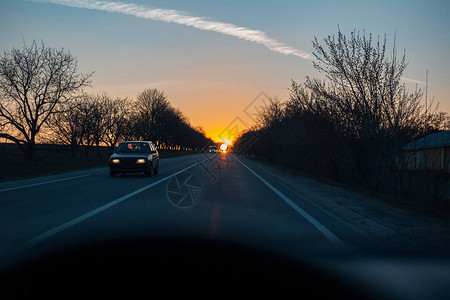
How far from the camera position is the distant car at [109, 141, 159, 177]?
1955cm

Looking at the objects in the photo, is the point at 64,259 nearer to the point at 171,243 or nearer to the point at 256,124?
the point at 171,243

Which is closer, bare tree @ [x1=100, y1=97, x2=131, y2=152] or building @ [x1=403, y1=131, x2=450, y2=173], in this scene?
building @ [x1=403, y1=131, x2=450, y2=173]

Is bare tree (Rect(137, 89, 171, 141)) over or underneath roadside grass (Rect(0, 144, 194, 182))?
over

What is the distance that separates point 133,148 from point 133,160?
1.85 metres

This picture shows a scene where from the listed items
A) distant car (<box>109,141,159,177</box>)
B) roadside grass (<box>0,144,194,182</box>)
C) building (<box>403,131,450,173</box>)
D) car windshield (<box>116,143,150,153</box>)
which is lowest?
roadside grass (<box>0,144,194,182</box>)

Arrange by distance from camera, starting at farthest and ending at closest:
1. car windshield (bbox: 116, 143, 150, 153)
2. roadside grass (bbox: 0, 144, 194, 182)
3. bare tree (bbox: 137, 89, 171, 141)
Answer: bare tree (bbox: 137, 89, 171, 141), roadside grass (bbox: 0, 144, 194, 182), car windshield (bbox: 116, 143, 150, 153)

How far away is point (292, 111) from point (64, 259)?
26.0 meters

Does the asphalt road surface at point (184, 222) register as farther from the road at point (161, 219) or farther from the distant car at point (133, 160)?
the distant car at point (133, 160)

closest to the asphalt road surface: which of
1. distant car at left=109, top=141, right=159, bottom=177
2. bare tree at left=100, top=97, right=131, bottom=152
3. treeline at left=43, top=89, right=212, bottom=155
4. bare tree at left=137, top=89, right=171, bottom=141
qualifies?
distant car at left=109, top=141, right=159, bottom=177

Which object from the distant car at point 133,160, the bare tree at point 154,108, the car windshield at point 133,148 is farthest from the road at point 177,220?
the bare tree at point 154,108

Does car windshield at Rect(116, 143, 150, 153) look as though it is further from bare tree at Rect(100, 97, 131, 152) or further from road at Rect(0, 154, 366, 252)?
bare tree at Rect(100, 97, 131, 152)

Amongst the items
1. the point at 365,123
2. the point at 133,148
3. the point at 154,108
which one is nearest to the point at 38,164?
the point at 133,148

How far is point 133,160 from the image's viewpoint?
64.4ft

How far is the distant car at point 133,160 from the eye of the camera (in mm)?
19547
